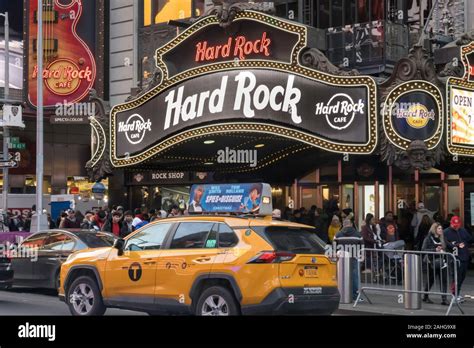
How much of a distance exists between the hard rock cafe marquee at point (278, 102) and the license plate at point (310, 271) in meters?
6.78

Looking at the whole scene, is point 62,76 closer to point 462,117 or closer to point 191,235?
point 462,117

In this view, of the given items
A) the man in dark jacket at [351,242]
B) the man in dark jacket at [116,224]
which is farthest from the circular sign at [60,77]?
the man in dark jacket at [351,242]

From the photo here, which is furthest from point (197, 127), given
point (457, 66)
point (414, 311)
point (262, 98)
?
point (414, 311)

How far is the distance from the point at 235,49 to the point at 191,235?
32.8 ft

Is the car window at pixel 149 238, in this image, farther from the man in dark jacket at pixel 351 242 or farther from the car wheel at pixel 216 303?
the man in dark jacket at pixel 351 242

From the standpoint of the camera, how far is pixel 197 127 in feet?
73.3

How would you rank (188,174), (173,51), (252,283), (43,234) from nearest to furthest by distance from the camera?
(252,283) → (43,234) → (173,51) → (188,174)

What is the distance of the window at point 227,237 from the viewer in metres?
12.3

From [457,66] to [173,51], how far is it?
316 inches

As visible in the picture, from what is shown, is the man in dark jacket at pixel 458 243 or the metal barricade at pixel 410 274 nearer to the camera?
the metal barricade at pixel 410 274

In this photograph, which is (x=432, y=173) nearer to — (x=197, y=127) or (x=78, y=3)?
(x=197, y=127)

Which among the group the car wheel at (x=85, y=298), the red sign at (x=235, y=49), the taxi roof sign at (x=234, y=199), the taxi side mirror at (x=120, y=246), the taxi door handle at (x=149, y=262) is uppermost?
the red sign at (x=235, y=49)

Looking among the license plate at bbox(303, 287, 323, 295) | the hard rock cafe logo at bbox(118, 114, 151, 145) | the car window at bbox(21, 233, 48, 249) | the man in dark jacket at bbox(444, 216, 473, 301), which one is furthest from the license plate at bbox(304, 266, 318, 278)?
the hard rock cafe logo at bbox(118, 114, 151, 145)

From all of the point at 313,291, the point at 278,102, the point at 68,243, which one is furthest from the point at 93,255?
the point at 278,102
